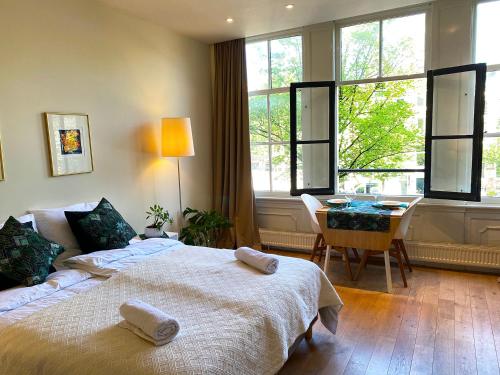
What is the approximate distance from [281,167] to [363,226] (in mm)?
1621

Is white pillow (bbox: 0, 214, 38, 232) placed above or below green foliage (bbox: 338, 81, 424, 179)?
below

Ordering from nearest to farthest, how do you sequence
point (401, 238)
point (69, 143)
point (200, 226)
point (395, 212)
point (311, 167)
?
point (69, 143), point (395, 212), point (401, 238), point (200, 226), point (311, 167)

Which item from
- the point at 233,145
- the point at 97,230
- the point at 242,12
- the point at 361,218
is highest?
the point at 242,12

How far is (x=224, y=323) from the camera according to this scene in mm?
1632

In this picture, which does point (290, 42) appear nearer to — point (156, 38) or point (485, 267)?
point (156, 38)

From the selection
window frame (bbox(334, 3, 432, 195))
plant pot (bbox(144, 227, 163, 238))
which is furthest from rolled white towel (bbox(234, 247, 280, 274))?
window frame (bbox(334, 3, 432, 195))

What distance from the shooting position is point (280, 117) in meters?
4.54

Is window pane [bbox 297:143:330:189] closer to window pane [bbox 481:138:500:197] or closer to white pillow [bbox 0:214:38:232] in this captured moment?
window pane [bbox 481:138:500:197]

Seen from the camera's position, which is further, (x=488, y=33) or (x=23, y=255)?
(x=488, y=33)

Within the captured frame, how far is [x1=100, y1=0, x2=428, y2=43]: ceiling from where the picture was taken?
10.9 ft

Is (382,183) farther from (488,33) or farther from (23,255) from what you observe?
(23,255)

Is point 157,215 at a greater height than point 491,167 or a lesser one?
lesser

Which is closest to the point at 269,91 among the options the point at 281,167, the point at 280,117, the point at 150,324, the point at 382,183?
the point at 280,117

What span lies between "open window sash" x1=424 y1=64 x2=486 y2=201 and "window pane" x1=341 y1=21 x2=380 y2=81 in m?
0.67
